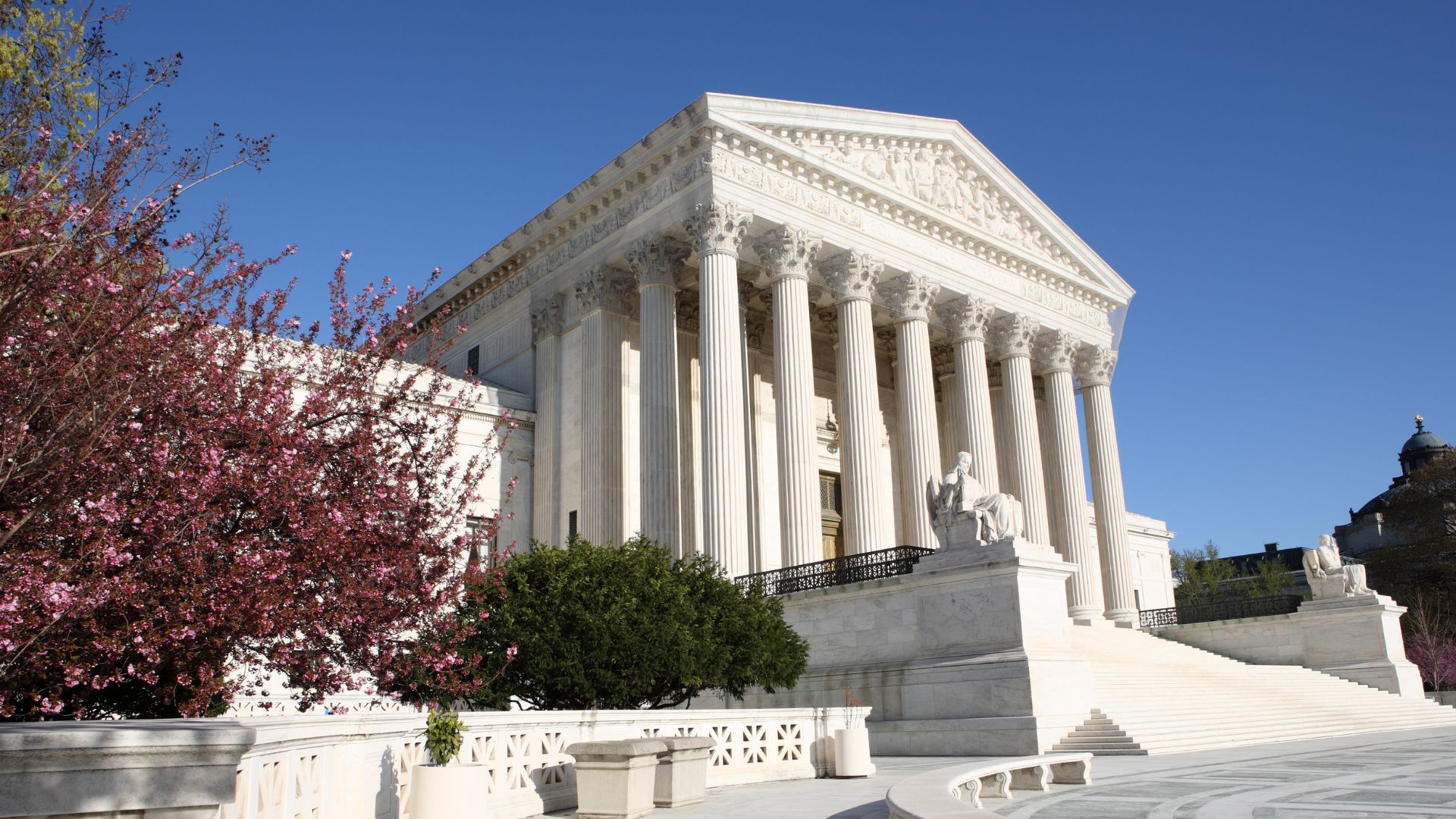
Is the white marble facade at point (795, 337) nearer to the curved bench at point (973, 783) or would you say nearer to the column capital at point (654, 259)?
the column capital at point (654, 259)

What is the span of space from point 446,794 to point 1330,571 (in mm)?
29884

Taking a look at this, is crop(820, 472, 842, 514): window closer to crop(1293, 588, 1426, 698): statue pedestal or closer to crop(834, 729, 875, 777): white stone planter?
crop(1293, 588, 1426, 698): statue pedestal

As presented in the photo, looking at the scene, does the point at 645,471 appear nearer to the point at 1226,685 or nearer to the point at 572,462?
the point at 572,462

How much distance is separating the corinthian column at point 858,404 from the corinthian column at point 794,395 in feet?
4.30

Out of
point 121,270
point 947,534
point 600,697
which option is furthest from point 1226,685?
point 121,270

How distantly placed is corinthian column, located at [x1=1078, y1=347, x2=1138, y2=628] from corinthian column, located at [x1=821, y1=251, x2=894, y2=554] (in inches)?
454

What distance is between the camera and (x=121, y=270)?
30.9ft

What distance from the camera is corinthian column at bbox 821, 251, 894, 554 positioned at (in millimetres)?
30141

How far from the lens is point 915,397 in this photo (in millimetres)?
33688

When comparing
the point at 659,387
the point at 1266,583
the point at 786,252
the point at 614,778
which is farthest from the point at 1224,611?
the point at 1266,583

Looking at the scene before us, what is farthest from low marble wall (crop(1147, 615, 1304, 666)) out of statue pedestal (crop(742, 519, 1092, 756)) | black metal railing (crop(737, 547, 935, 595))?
statue pedestal (crop(742, 519, 1092, 756))

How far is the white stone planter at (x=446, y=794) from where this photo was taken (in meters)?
9.18

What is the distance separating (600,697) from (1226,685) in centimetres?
1617

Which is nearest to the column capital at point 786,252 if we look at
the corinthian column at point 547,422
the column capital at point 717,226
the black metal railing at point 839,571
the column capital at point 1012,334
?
the column capital at point 717,226
